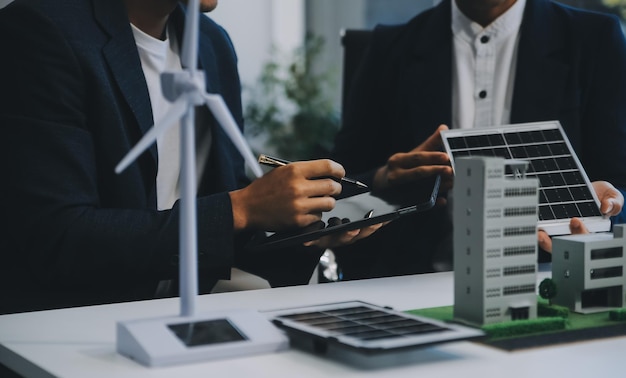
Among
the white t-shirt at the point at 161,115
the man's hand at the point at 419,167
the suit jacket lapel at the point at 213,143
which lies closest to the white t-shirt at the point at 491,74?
the man's hand at the point at 419,167

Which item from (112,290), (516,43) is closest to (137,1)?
(112,290)

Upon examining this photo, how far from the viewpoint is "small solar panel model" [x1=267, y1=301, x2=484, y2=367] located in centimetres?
104

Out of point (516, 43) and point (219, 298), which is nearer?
point (219, 298)

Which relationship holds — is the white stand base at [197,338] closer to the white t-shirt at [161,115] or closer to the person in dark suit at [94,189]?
the person in dark suit at [94,189]

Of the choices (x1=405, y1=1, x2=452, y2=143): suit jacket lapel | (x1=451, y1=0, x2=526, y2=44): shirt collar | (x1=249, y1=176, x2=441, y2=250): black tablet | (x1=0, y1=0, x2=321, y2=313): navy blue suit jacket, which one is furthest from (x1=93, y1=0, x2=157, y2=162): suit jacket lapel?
(x1=451, y1=0, x2=526, y2=44): shirt collar

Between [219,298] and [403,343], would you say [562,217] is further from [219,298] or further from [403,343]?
[403,343]

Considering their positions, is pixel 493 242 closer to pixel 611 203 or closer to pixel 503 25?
pixel 611 203

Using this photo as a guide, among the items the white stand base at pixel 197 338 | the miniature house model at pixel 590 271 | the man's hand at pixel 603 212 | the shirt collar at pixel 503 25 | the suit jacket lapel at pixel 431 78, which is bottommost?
the white stand base at pixel 197 338

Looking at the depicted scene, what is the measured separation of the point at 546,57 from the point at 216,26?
807 mm

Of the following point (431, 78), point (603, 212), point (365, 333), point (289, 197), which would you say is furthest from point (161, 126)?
point (431, 78)

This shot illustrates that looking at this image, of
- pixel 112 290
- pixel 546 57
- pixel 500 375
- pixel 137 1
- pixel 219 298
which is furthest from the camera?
pixel 546 57

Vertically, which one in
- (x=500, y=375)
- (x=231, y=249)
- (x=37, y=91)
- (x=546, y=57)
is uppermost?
(x=546, y=57)

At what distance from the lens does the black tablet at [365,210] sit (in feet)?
5.12

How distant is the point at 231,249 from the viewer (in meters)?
1.62
